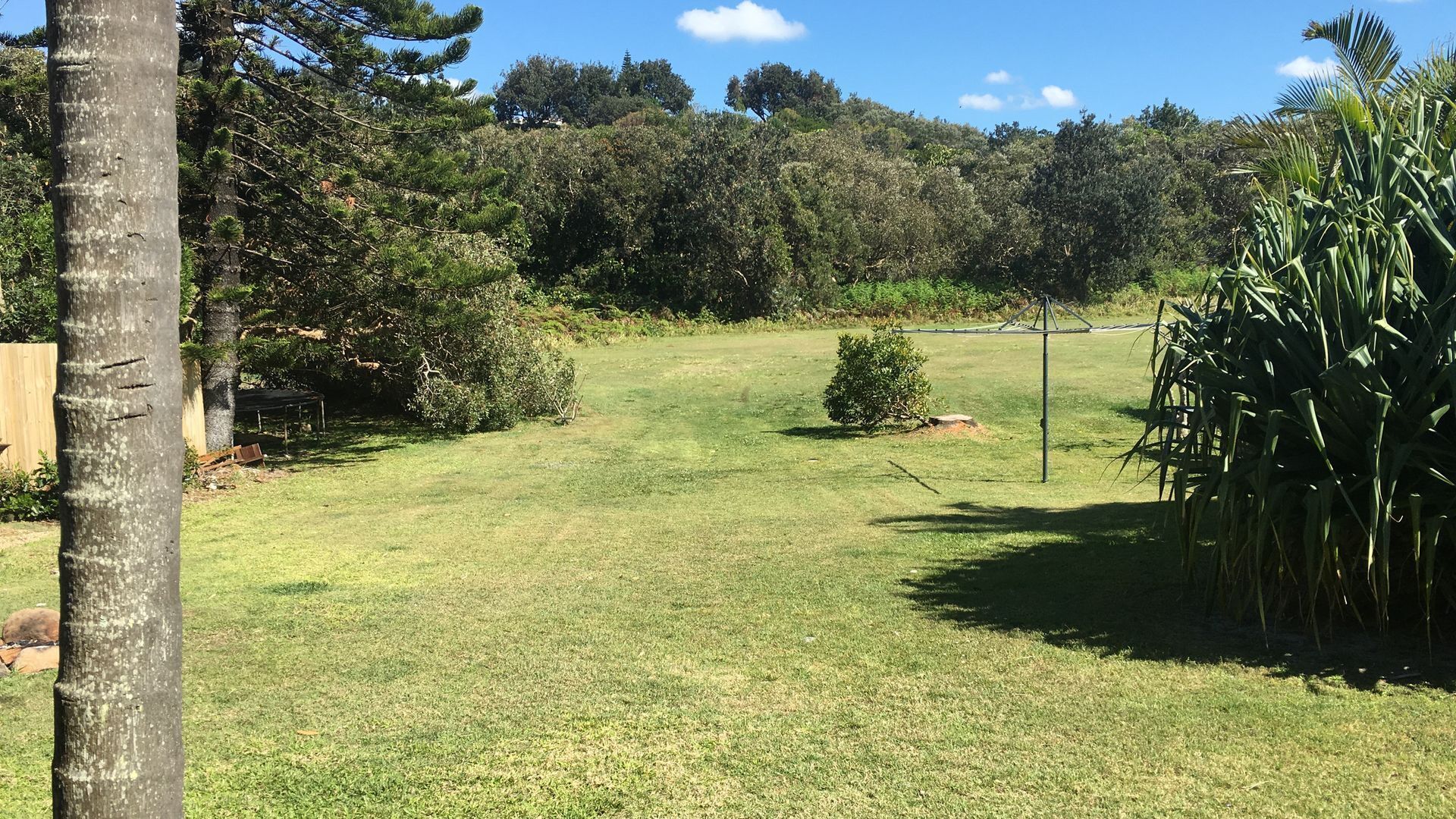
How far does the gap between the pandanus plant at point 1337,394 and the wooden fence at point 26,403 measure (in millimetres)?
9283

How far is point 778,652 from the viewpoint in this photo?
5.92 meters

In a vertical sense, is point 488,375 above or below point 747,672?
above

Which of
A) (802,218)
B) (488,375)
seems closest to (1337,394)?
(488,375)

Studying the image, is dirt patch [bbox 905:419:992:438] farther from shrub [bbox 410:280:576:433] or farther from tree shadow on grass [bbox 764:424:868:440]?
shrub [bbox 410:280:576:433]

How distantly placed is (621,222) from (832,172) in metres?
A: 8.28

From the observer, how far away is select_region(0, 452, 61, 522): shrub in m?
10.5

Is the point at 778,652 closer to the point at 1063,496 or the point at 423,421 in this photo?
the point at 1063,496

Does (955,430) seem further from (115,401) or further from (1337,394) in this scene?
(115,401)

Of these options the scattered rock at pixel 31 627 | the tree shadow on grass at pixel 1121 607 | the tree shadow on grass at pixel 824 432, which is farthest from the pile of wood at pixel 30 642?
the tree shadow on grass at pixel 824 432

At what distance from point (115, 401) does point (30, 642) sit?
4.87 metres

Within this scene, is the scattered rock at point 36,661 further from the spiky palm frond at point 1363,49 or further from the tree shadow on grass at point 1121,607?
the spiky palm frond at point 1363,49

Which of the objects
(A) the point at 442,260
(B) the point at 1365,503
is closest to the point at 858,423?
(A) the point at 442,260

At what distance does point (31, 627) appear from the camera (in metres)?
6.07

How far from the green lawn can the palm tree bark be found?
74.5 inches
